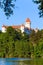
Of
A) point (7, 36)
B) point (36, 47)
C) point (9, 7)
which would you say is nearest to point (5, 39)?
point (7, 36)

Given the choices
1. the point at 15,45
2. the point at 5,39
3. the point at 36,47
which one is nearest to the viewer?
the point at 36,47

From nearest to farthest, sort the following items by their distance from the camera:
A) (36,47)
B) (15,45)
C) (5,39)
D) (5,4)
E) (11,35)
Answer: (5,4) < (36,47) < (15,45) < (5,39) < (11,35)

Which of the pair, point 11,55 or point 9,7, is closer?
point 9,7

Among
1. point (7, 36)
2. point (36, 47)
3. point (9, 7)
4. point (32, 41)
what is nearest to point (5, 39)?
point (7, 36)

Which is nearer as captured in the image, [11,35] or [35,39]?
[35,39]

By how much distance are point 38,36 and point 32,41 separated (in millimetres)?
3018

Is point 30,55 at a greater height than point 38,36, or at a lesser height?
lesser

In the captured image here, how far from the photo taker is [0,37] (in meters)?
99.3

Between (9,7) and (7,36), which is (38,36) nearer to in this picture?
(7,36)

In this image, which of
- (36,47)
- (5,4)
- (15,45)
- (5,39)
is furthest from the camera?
(5,39)

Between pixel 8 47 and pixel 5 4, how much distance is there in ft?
273

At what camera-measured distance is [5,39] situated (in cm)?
9694

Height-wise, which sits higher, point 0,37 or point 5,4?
point 0,37

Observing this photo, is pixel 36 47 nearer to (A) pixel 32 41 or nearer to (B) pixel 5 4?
(A) pixel 32 41
